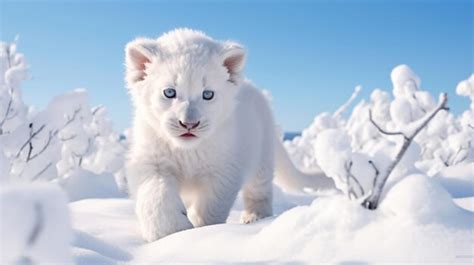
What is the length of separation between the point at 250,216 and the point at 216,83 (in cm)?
140

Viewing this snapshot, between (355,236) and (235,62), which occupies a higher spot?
(235,62)

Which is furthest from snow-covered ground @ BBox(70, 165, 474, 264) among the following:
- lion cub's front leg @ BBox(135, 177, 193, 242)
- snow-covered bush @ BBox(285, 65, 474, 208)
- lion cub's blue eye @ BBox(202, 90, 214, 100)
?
lion cub's blue eye @ BBox(202, 90, 214, 100)

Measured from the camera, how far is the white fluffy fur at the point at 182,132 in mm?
3234

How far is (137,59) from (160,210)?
1148 mm

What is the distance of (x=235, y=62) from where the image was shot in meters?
3.75

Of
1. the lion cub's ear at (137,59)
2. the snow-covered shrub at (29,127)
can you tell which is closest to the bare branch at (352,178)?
the lion cub's ear at (137,59)

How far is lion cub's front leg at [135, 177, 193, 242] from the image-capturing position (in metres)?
3.11

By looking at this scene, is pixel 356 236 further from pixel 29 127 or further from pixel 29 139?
pixel 29 127

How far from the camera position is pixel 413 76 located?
9.66 m

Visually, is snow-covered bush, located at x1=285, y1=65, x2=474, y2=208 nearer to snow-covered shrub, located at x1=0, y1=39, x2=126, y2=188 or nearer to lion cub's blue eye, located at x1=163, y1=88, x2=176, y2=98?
lion cub's blue eye, located at x1=163, y1=88, x2=176, y2=98

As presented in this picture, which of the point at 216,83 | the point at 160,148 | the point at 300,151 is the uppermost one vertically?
the point at 216,83

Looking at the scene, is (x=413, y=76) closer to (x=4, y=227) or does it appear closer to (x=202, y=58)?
(x=202, y=58)

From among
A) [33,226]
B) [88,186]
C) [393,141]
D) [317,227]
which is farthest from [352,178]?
[393,141]

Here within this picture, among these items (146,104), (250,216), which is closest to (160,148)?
(146,104)
